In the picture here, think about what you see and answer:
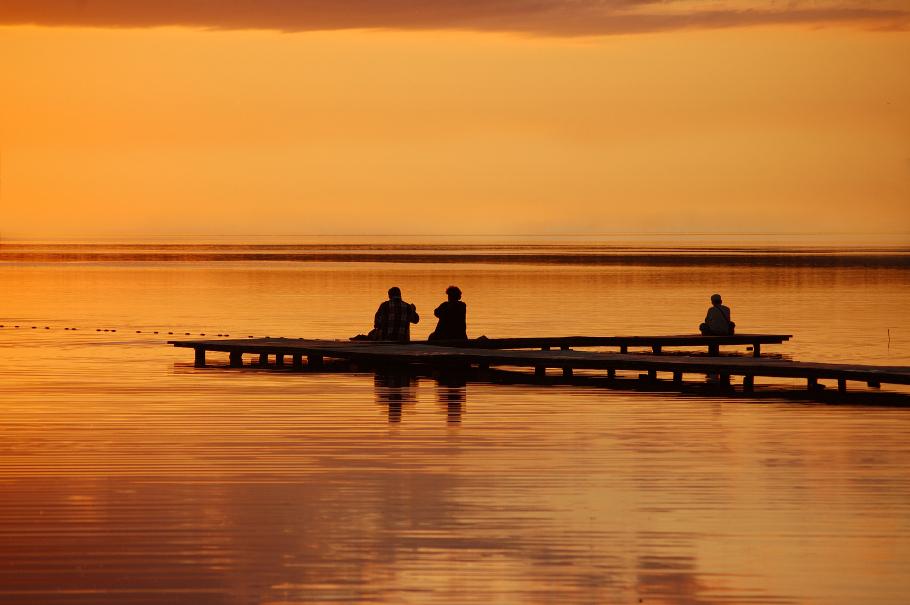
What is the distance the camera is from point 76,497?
11391 mm

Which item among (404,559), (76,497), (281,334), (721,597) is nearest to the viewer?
(721,597)

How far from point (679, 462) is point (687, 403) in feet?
19.3

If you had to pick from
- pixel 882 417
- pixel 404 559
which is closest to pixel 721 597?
pixel 404 559

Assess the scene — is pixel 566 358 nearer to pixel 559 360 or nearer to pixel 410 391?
pixel 559 360

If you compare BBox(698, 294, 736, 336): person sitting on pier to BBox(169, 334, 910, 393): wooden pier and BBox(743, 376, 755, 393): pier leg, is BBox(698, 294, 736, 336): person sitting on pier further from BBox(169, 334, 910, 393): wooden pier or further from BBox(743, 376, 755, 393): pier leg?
BBox(743, 376, 755, 393): pier leg

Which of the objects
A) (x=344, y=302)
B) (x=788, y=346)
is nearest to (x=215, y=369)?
(x=788, y=346)

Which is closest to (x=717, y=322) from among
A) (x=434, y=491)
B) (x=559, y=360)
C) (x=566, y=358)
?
(x=566, y=358)

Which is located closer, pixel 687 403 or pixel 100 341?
pixel 687 403

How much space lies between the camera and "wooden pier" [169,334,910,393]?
20.1 m

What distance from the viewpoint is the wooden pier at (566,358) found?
66.0 feet

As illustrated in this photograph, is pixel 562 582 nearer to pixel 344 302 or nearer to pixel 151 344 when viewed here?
pixel 151 344

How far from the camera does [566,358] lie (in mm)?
22359

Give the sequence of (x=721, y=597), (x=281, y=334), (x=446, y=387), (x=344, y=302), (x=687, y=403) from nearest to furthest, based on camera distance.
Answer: (x=721, y=597)
(x=687, y=403)
(x=446, y=387)
(x=281, y=334)
(x=344, y=302)

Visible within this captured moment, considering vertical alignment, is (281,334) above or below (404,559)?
above
